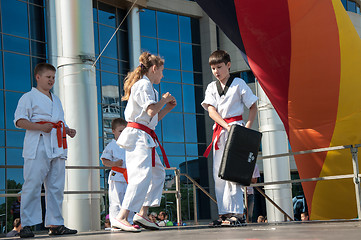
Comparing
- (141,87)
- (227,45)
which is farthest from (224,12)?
(227,45)

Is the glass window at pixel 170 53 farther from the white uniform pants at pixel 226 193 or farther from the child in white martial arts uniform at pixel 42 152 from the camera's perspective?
the child in white martial arts uniform at pixel 42 152

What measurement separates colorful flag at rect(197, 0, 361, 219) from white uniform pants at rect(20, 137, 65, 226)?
2.79m

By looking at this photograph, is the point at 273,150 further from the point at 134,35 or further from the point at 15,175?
the point at 15,175

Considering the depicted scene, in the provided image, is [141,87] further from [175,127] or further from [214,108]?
[175,127]

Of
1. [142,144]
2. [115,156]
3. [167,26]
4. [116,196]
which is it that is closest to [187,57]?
[167,26]

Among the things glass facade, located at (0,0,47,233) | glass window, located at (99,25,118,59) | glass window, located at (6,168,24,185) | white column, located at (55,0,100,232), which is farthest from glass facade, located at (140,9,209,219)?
white column, located at (55,0,100,232)

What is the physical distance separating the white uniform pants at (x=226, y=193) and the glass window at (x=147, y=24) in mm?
20859

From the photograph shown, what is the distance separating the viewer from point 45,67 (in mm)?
5250

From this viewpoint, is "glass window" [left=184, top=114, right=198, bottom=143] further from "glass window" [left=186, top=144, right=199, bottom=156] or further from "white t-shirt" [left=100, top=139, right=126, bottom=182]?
"white t-shirt" [left=100, top=139, right=126, bottom=182]

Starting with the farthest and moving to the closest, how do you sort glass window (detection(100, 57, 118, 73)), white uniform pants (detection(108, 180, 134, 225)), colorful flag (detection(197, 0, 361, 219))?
glass window (detection(100, 57, 118, 73))
white uniform pants (detection(108, 180, 134, 225))
colorful flag (detection(197, 0, 361, 219))

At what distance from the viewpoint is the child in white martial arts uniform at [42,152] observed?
5.00m

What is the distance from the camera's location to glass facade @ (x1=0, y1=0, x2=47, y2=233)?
63.1 ft

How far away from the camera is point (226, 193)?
5418 mm

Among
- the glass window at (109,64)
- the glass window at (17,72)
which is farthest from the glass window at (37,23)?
the glass window at (109,64)
